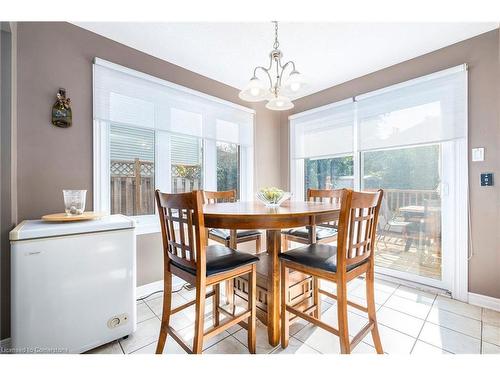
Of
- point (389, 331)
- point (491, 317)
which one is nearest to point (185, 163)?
point (389, 331)

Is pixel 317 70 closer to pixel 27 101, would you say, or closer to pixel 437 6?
pixel 437 6

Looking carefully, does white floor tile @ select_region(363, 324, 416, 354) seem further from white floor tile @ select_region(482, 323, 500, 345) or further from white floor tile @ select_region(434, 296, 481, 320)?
white floor tile @ select_region(434, 296, 481, 320)

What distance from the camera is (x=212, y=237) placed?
2.16 m

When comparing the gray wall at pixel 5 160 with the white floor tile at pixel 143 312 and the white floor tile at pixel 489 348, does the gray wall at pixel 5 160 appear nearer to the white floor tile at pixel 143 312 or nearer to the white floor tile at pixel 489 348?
the white floor tile at pixel 143 312

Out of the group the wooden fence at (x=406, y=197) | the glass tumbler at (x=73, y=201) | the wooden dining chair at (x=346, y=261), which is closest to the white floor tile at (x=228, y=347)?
the wooden dining chair at (x=346, y=261)

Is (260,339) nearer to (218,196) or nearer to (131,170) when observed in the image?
(218,196)

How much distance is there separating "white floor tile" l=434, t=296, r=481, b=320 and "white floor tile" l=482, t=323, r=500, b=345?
4.9 inches

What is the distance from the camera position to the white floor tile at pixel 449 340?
4.93ft

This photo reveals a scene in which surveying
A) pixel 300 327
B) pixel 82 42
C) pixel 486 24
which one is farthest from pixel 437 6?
pixel 82 42

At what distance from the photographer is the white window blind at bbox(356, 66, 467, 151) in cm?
215

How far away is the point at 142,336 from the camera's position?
5.50ft

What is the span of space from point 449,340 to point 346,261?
1.11m

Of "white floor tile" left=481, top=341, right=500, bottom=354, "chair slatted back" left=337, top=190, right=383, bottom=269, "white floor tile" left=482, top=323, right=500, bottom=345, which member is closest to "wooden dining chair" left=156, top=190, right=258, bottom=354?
"chair slatted back" left=337, top=190, right=383, bottom=269

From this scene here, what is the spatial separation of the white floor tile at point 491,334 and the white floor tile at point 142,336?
7.61 ft
